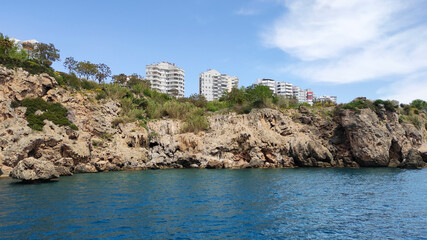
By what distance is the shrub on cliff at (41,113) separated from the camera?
4150cm

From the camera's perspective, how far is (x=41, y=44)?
70.8 metres

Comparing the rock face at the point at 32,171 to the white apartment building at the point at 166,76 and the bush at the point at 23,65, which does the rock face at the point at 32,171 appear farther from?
the white apartment building at the point at 166,76

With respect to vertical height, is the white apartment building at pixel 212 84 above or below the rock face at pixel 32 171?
above

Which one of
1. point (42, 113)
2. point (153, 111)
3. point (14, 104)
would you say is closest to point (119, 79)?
point (153, 111)

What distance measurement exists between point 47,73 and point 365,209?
177 ft

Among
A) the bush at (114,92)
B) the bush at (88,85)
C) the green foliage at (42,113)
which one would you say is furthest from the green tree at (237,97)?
the green foliage at (42,113)

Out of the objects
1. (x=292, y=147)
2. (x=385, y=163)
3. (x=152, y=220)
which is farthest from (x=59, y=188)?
(x=385, y=163)

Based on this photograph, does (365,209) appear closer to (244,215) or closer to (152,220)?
(244,215)

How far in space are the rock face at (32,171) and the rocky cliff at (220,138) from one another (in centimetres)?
947

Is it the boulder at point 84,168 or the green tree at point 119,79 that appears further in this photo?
the green tree at point 119,79

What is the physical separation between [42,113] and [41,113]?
14 cm

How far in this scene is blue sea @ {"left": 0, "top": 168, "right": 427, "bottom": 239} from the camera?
14.6 m

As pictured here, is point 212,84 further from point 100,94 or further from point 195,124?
point 195,124

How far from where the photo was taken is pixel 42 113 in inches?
1718
